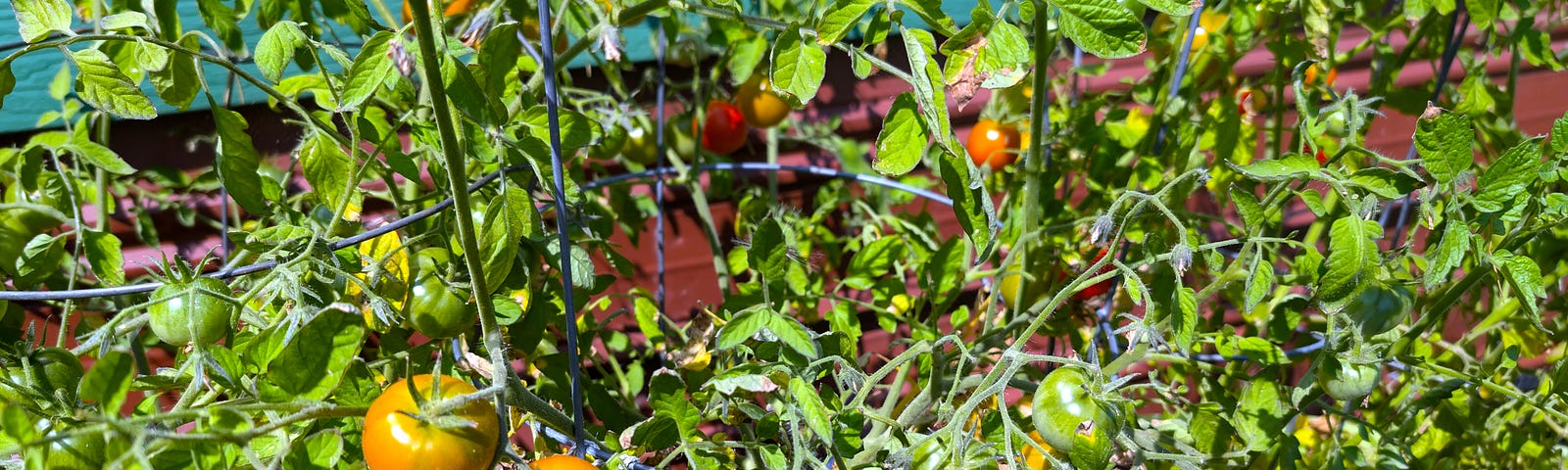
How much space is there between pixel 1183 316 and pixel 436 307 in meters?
0.54

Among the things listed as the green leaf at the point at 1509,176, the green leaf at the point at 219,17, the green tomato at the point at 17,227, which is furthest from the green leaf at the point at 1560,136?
the green tomato at the point at 17,227

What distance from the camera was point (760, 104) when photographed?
138cm

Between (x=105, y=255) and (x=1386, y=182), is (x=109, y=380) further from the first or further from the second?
(x=1386, y=182)

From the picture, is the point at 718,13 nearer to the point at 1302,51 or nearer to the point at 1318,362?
the point at 1318,362

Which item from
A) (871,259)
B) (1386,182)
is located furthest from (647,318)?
(1386,182)

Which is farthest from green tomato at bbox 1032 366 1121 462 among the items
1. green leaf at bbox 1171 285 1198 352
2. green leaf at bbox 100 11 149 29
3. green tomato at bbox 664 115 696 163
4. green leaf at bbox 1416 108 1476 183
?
green tomato at bbox 664 115 696 163

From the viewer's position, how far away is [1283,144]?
1.67 m

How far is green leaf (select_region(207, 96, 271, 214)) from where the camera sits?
69 cm

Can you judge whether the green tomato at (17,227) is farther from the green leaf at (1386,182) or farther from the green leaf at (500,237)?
the green leaf at (1386,182)

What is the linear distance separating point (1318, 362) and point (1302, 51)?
0.46m

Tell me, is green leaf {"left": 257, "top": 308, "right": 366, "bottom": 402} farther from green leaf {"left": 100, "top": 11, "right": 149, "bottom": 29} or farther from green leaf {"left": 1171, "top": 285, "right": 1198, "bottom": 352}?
green leaf {"left": 1171, "top": 285, "right": 1198, "bottom": 352}

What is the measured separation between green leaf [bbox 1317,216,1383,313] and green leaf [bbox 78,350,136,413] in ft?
2.35

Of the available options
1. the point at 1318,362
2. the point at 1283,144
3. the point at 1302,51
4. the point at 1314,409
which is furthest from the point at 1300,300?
the point at 1314,409

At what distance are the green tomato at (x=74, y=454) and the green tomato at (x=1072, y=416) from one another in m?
0.56
